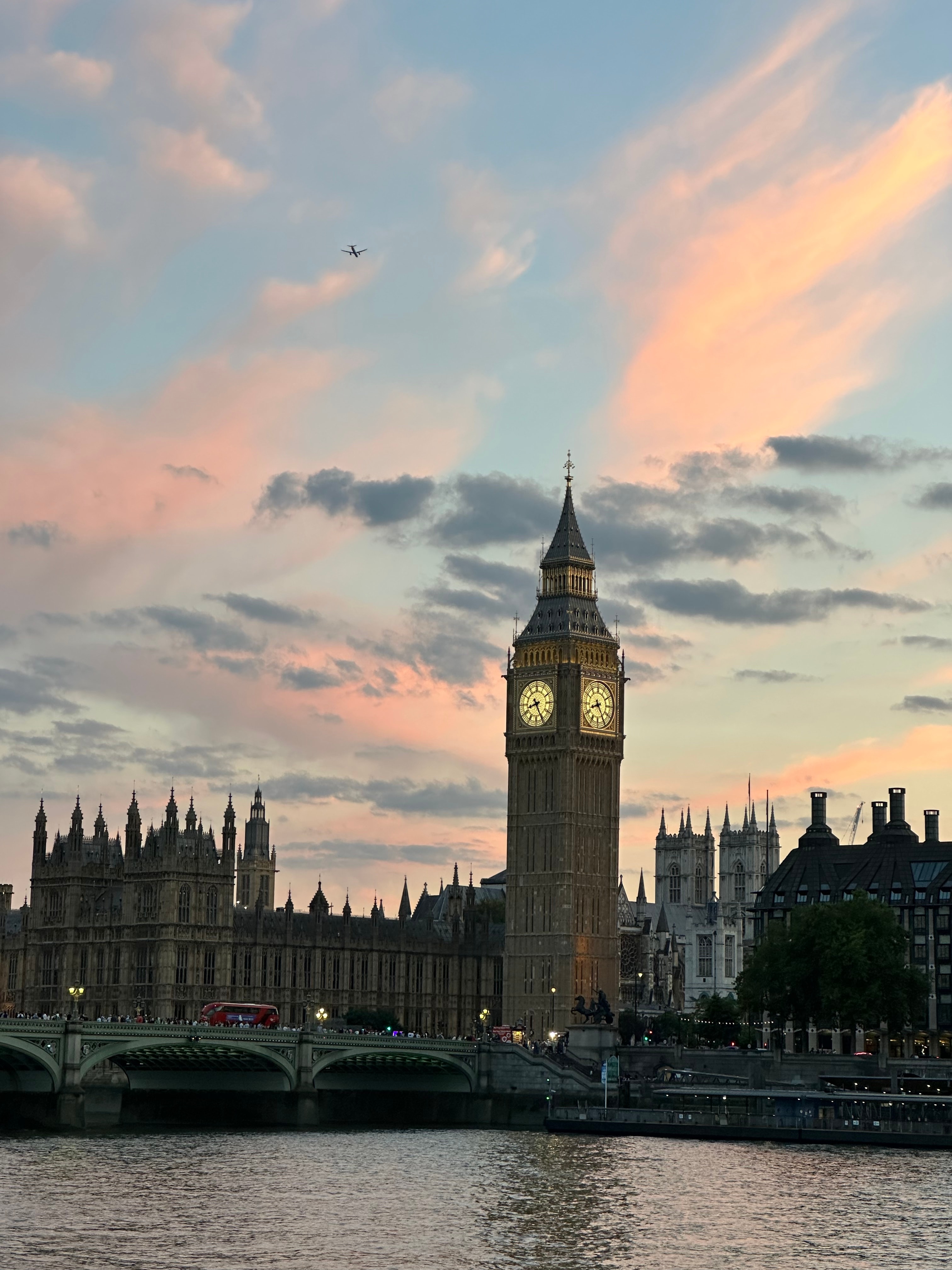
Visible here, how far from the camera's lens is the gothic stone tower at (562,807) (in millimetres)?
175375

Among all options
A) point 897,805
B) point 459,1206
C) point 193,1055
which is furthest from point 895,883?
point 459,1206

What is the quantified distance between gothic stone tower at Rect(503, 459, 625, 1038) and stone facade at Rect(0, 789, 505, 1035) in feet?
41.3

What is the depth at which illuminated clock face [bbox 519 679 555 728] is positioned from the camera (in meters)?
180

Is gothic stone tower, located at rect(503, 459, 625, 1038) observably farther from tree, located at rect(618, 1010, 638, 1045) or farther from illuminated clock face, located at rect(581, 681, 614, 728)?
tree, located at rect(618, 1010, 638, 1045)

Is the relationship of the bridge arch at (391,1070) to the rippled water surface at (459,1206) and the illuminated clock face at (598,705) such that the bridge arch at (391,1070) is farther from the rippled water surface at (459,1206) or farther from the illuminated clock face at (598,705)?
the illuminated clock face at (598,705)

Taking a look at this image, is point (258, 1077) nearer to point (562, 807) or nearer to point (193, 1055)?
point (193, 1055)

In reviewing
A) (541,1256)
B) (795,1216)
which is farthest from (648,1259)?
(795,1216)

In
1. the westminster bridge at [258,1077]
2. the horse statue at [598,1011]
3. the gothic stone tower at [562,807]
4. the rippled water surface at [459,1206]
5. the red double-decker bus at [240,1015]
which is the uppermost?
the gothic stone tower at [562,807]

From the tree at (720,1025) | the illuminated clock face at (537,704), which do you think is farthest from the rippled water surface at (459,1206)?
the illuminated clock face at (537,704)

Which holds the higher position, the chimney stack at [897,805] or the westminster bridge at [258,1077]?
the chimney stack at [897,805]

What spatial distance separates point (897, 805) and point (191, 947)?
60420 millimetres

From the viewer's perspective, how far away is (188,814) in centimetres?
17025

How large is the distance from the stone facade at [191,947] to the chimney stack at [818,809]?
104 feet

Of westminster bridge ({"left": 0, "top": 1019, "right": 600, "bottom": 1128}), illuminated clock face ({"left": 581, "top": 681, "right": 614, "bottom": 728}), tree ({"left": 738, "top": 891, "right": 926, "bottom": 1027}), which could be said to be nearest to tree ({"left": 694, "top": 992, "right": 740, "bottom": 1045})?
tree ({"left": 738, "top": 891, "right": 926, "bottom": 1027})
